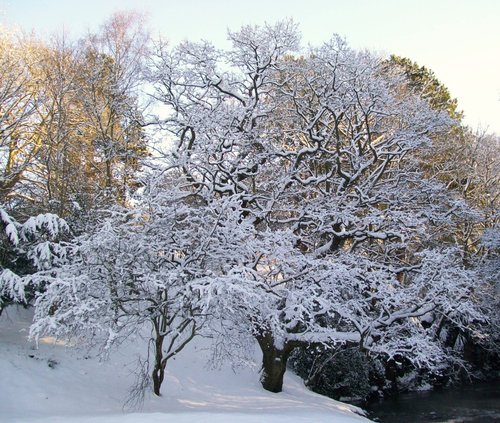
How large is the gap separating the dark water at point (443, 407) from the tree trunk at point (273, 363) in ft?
11.8

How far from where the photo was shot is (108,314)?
30.4ft

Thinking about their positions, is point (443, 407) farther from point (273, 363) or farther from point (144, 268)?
point (144, 268)

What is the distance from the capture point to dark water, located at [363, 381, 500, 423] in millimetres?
14230

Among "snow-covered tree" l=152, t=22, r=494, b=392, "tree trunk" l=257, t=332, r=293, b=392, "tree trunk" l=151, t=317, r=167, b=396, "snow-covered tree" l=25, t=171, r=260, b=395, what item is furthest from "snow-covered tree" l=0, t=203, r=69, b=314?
"tree trunk" l=257, t=332, r=293, b=392

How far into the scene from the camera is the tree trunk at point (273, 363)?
1320 cm

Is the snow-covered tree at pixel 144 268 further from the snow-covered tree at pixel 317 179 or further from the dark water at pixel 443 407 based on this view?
the dark water at pixel 443 407

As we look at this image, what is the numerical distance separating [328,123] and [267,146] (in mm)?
2660

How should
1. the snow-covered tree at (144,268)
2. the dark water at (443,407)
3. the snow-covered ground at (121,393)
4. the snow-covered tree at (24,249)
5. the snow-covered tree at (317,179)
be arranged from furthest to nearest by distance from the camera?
the dark water at (443,407) → the snow-covered tree at (317,179) → the snow-covered tree at (24,249) → the snow-covered tree at (144,268) → the snow-covered ground at (121,393)

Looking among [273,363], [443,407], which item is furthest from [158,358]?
[443,407]

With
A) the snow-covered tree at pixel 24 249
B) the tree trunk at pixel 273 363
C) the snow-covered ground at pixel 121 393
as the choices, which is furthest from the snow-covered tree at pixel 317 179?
the snow-covered tree at pixel 24 249

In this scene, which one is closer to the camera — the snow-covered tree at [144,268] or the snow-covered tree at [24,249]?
the snow-covered tree at [144,268]

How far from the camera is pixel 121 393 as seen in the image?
10.7 metres

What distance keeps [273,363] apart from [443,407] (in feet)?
22.4

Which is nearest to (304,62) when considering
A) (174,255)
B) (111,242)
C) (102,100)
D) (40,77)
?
(102,100)
